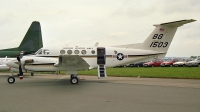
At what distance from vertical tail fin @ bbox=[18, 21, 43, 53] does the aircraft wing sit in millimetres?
14567

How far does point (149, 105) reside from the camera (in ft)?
21.7

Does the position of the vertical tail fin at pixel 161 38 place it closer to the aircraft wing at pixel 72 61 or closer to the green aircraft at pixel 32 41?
the aircraft wing at pixel 72 61

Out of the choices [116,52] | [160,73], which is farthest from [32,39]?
[160,73]

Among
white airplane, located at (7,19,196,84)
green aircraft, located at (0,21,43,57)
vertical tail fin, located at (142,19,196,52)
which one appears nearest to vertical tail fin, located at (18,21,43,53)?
green aircraft, located at (0,21,43,57)

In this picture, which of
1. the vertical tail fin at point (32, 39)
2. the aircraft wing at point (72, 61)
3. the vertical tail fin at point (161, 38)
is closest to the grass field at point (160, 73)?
the vertical tail fin at point (161, 38)

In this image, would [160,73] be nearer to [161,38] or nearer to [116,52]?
[161,38]

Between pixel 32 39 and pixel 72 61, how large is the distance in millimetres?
15944

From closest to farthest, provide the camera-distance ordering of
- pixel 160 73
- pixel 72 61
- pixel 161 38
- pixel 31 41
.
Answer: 1. pixel 72 61
2. pixel 161 38
3. pixel 160 73
4. pixel 31 41

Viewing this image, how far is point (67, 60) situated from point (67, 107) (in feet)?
18.9

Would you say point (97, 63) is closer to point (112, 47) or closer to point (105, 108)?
point (112, 47)

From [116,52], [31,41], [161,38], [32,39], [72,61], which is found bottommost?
[72,61]

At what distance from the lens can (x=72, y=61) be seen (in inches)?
476

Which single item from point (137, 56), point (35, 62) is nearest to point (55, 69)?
point (35, 62)

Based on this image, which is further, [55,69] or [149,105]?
[55,69]
